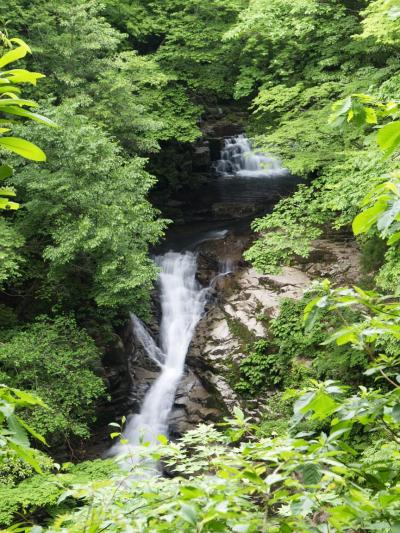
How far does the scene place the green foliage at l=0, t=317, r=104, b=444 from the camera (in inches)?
351

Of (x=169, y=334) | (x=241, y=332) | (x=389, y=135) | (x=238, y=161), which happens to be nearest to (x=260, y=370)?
(x=241, y=332)

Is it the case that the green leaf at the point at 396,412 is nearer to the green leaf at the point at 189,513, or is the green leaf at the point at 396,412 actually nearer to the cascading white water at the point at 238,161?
the green leaf at the point at 189,513

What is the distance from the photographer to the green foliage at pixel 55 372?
29.3ft

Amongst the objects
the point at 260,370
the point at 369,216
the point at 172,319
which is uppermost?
the point at 369,216

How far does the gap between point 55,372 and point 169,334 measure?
3982mm

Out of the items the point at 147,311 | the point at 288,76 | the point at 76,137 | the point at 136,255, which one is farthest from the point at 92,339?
the point at 288,76

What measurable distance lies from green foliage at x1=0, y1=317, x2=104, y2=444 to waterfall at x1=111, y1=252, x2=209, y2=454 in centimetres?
148

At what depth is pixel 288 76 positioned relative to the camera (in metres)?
13.5

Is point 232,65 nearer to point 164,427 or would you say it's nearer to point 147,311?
point 147,311

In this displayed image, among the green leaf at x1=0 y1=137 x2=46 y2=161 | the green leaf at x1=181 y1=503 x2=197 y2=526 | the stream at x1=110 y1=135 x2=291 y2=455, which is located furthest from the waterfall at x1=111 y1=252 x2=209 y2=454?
the green leaf at x1=0 y1=137 x2=46 y2=161

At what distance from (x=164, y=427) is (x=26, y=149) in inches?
410

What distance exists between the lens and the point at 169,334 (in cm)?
1284

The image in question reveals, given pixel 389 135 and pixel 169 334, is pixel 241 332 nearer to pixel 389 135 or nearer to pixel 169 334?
pixel 169 334

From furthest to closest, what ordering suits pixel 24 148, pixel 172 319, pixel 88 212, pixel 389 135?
1. pixel 172 319
2. pixel 88 212
3. pixel 389 135
4. pixel 24 148
